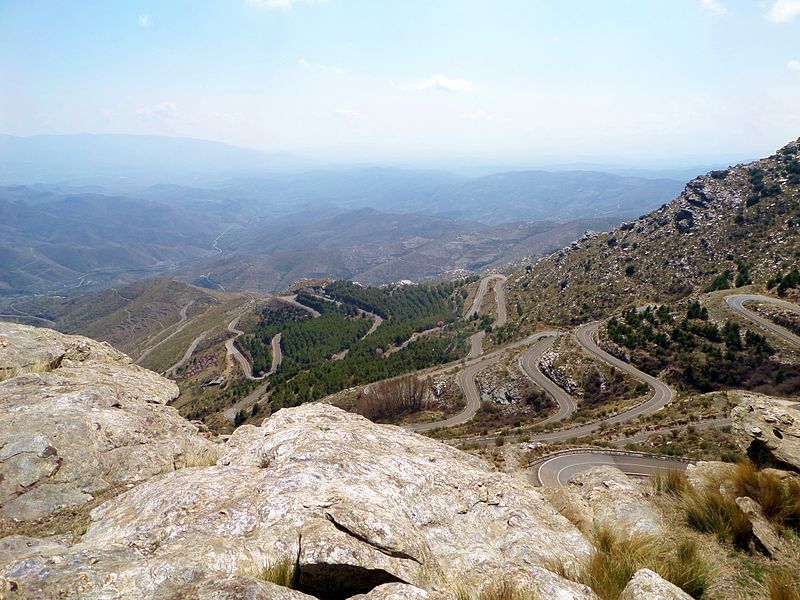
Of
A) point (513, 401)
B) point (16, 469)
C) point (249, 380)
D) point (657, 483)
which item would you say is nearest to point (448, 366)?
point (513, 401)

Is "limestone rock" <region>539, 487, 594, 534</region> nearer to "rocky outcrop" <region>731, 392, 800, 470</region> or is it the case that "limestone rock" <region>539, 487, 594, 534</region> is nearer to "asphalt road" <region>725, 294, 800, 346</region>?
"rocky outcrop" <region>731, 392, 800, 470</region>

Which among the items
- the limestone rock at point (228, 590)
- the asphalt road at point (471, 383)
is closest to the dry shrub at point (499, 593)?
the limestone rock at point (228, 590)

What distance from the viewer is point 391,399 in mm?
70500

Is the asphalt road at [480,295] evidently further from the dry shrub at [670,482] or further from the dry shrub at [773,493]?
the dry shrub at [773,493]

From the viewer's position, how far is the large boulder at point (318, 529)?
476 centimetres

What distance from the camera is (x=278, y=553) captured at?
18.3 feet

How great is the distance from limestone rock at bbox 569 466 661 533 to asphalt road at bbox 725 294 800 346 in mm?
57794

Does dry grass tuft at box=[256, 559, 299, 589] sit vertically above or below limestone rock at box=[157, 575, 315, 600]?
below

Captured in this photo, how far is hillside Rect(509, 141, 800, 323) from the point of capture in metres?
79.6

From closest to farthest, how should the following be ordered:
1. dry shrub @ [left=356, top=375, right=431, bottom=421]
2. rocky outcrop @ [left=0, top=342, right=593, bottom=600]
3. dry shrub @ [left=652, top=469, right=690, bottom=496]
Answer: rocky outcrop @ [left=0, top=342, right=593, bottom=600]
dry shrub @ [left=652, top=469, right=690, bottom=496]
dry shrub @ [left=356, top=375, right=431, bottom=421]

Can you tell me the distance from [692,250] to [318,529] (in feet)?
367

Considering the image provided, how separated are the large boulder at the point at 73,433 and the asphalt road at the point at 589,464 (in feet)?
78.5

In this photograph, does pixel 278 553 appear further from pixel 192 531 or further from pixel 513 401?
pixel 513 401

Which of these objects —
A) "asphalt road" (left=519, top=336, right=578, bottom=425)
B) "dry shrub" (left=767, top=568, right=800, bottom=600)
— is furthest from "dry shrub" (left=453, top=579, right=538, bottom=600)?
"asphalt road" (left=519, top=336, right=578, bottom=425)
